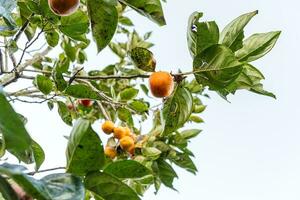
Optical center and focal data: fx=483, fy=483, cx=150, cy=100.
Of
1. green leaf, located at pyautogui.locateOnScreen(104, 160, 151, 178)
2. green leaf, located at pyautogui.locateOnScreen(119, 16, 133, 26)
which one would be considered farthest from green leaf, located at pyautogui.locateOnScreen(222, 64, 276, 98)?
green leaf, located at pyautogui.locateOnScreen(119, 16, 133, 26)

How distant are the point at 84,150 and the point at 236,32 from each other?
0.47 m

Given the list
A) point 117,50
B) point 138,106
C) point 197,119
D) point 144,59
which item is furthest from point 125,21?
point 144,59

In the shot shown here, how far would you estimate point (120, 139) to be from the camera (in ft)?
5.45

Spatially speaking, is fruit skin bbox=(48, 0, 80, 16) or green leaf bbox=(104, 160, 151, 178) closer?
green leaf bbox=(104, 160, 151, 178)

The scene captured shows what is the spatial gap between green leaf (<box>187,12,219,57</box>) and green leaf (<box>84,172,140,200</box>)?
39 centimetres

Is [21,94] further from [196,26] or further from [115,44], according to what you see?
[115,44]

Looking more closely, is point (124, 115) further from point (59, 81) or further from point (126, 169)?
point (126, 169)

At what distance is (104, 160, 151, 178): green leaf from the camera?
2.47 feet

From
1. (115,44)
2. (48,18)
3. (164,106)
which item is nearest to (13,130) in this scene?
(164,106)

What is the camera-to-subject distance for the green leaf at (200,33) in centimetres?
93

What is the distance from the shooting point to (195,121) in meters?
2.08

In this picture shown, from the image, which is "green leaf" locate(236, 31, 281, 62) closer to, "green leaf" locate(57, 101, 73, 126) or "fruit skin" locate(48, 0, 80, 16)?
"fruit skin" locate(48, 0, 80, 16)

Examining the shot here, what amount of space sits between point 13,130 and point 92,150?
0.80 feet

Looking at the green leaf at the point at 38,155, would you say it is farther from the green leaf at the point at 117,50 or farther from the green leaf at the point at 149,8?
the green leaf at the point at 117,50
